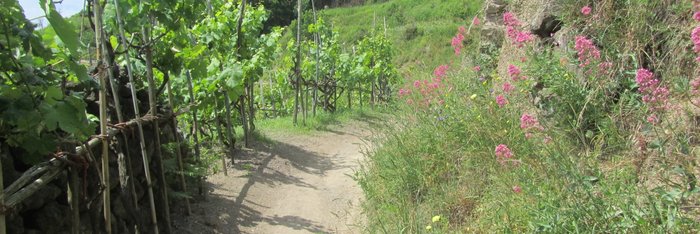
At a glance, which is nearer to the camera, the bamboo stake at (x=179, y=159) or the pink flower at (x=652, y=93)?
the pink flower at (x=652, y=93)

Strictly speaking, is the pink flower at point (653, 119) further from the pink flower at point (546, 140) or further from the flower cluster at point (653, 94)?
the pink flower at point (546, 140)

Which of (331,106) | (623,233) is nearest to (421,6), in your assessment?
(331,106)

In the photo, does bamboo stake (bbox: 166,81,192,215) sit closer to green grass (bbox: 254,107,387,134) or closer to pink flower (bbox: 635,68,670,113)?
pink flower (bbox: 635,68,670,113)

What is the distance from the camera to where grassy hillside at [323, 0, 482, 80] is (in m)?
29.4

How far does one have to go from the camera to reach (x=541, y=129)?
3.99 metres

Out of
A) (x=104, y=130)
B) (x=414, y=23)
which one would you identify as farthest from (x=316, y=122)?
(x=414, y=23)

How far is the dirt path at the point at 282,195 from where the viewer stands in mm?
5770

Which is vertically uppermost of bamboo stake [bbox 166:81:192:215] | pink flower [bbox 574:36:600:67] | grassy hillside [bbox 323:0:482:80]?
pink flower [bbox 574:36:600:67]

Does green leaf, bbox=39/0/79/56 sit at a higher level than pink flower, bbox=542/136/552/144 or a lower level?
higher

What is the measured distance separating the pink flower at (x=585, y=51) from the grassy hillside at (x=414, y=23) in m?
19.5

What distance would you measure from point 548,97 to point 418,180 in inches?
54.8

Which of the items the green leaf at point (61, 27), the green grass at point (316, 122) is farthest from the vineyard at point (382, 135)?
the green grass at point (316, 122)

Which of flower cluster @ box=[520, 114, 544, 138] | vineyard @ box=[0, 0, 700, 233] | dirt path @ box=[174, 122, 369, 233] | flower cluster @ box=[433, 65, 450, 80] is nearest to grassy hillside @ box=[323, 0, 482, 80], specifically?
dirt path @ box=[174, 122, 369, 233]

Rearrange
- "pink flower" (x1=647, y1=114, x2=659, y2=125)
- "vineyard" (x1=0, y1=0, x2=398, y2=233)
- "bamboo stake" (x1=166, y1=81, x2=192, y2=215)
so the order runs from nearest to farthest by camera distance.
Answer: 1. "vineyard" (x1=0, y1=0, x2=398, y2=233)
2. "pink flower" (x1=647, y1=114, x2=659, y2=125)
3. "bamboo stake" (x1=166, y1=81, x2=192, y2=215)
